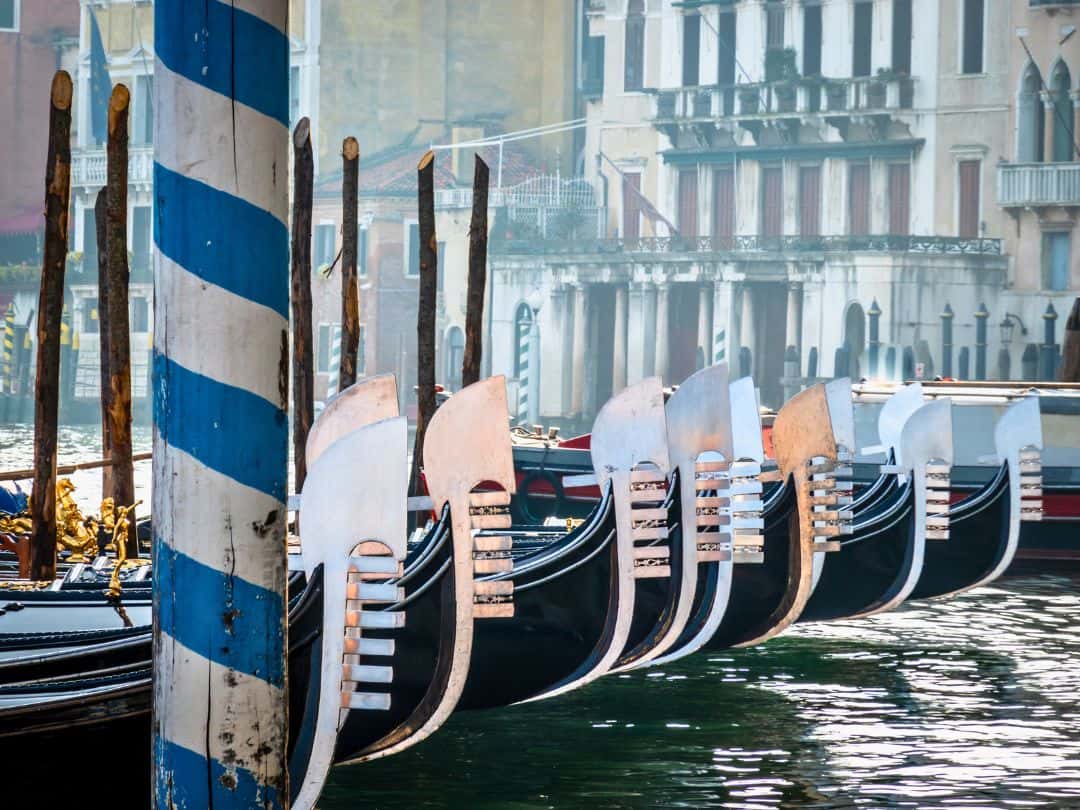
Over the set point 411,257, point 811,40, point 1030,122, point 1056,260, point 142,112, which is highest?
point 811,40

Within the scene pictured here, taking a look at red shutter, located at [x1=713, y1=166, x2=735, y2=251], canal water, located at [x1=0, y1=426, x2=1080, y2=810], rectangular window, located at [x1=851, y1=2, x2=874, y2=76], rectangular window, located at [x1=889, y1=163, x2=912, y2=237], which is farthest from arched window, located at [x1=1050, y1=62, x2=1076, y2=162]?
canal water, located at [x1=0, y1=426, x2=1080, y2=810]

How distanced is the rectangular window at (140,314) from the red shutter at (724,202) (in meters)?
8.51

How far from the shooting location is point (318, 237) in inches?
1206

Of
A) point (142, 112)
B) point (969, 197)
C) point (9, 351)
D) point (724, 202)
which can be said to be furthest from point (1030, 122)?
point (9, 351)

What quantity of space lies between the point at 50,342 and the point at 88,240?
26175mm

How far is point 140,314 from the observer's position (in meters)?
31.1

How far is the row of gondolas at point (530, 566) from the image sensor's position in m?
3.77

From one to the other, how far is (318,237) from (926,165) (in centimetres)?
957

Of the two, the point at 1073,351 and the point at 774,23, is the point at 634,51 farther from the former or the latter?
the point at 1073,351

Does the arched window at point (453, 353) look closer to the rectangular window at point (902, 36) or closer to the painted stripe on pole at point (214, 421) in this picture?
the rectangular window at point (902, 36)

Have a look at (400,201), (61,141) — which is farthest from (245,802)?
(400,201)

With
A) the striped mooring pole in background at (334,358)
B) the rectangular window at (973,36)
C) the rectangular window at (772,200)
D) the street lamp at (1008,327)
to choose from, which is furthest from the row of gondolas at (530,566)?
the striped mooring pole in background at (334,358)

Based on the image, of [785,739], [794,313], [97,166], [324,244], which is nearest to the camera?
[785,739]

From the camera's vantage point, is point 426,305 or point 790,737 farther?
point 426,305
